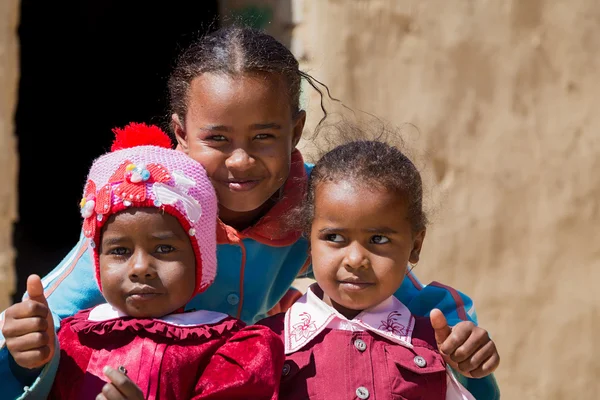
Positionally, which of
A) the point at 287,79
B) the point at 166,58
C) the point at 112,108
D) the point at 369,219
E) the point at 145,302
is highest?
the point at 287,79

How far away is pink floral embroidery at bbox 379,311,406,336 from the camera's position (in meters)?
2.46

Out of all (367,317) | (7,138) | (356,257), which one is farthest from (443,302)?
(7,138)

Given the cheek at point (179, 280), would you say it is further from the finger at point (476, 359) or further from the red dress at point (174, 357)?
the finger at point (476, 359)

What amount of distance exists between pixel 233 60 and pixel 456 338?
3.36ft

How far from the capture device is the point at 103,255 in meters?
2.38

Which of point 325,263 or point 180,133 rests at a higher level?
point 180,133

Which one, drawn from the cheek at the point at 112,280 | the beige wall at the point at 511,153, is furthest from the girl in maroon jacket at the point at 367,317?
the beige wall at the point at 511,153

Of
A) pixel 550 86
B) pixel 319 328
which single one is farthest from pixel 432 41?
pixel 319 328

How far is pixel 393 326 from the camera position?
2467mm

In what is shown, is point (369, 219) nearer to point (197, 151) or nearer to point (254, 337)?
point (254, 337)

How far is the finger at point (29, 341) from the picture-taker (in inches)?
88.0

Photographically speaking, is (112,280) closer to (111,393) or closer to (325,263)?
(111,393)

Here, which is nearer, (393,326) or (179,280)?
(179,280)

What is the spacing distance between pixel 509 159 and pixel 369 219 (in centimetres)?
218
